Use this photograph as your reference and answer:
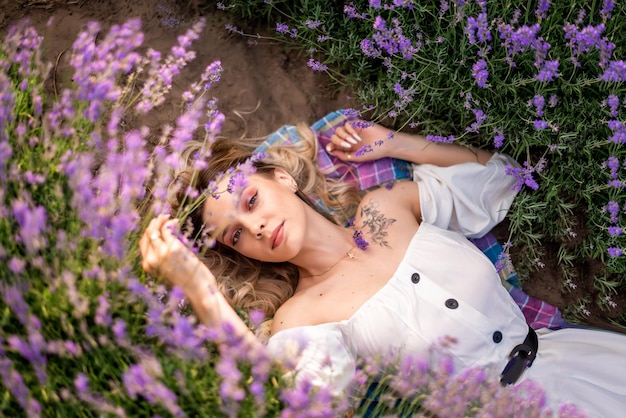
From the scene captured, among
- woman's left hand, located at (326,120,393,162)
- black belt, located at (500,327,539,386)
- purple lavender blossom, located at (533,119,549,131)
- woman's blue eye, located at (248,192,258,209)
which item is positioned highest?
woman's blue eye, located at (248,192,258,209)

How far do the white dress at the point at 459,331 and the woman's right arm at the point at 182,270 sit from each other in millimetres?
394

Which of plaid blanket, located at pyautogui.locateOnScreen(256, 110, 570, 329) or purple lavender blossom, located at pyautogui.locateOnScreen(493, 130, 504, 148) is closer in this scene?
purple lavender blossom, located at pyautogui.locateOnScreen(493, 130, 504, 148)

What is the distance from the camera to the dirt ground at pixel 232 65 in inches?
122

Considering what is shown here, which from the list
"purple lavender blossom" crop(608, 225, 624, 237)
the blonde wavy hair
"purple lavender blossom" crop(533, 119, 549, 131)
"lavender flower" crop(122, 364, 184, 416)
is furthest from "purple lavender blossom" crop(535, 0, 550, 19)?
"lavender flower" crop(122, 364, 184, 416)

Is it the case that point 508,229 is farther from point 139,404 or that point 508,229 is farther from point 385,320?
point 139,404

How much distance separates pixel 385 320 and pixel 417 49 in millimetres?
1234

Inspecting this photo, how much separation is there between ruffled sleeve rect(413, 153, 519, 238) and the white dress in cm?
21

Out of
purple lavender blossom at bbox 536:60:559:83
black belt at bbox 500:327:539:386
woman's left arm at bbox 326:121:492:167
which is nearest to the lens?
purple lavender blossom at bbox 536:60:559:83

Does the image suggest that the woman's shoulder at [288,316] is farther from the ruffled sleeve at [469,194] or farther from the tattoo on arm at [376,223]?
the ruffled sleeve at [469,194]

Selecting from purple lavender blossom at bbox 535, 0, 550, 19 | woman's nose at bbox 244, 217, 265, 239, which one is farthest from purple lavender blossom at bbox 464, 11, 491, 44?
woman's nose at bbox 244, 217, 265, 239

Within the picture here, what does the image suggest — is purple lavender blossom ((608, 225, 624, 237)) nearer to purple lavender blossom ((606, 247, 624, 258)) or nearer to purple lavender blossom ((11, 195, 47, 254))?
purple lavender blossom ((606, 247, 624, 258))

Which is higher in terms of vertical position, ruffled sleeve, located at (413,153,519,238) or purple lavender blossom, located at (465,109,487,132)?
purple lavender blossom, located at (465,109,487,132)

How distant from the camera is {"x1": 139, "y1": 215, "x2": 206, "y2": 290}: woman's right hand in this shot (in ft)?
6.18

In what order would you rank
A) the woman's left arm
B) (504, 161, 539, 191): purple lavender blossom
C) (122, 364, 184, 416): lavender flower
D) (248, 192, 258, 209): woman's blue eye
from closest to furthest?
(122, 364, 184, 416): lavender flower, (248, 192, 258, 209): woman's blue eye, (504, 161, 539, 191): purple lavender blossom, the woman's left arm
